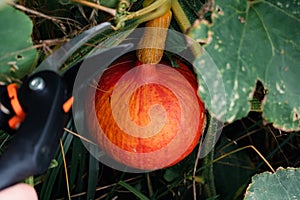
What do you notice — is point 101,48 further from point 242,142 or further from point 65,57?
point 242,142

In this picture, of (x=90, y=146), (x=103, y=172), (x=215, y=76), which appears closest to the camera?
(x=215, y=76)

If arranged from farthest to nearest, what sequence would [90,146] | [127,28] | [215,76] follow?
[90,146] → [127,28] → [215,76]

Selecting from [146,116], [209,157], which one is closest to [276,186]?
[209,157]

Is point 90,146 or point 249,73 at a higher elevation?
point 249,73

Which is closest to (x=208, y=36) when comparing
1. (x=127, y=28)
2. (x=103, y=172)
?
(x=127, y=28)

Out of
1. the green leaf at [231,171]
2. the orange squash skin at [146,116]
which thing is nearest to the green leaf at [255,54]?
the orange squash skin at [146,116]

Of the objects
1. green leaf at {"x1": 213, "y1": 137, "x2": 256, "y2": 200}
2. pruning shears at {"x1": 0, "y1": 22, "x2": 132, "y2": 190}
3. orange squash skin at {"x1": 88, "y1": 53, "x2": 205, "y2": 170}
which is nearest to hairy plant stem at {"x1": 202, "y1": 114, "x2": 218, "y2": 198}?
orange squash skin at {"x1": 88, "y1": 53, "x2": 205, "y2": 170}

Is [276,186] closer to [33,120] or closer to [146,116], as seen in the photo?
[146,116]

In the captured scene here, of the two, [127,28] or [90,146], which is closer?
[127,28]
